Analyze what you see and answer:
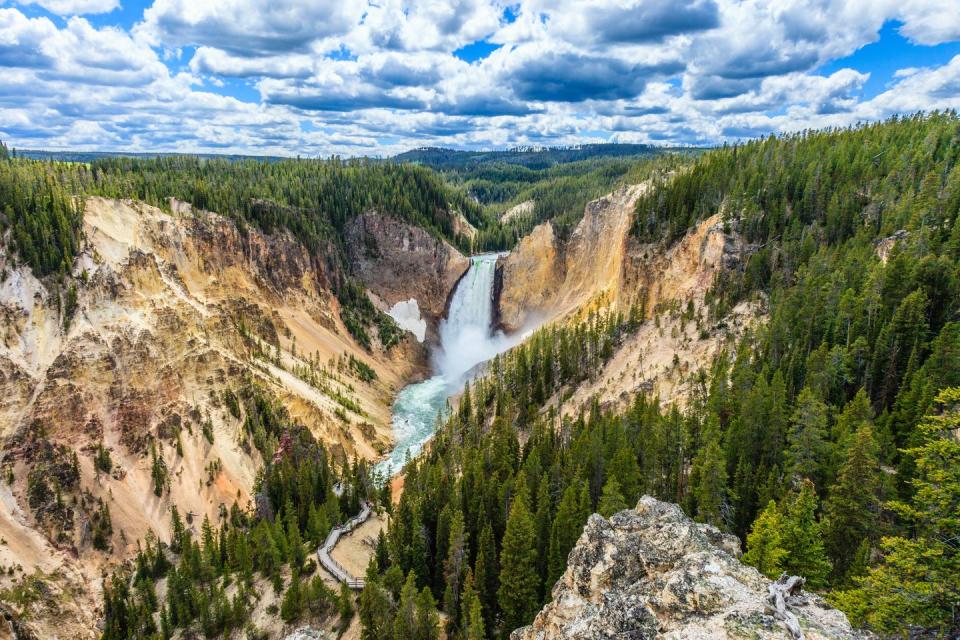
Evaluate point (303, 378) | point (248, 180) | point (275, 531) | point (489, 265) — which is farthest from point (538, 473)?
point (248, 180)

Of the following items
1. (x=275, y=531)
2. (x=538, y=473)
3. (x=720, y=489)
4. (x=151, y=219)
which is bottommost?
(x=275, y=531)

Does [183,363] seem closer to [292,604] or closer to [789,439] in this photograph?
[292,604]

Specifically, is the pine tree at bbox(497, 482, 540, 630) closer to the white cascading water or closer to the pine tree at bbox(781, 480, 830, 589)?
the pine tree at bbox(781, 480, 830, 589)

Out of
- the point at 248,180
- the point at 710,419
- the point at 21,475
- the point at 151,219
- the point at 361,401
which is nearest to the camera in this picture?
the point at 710,419

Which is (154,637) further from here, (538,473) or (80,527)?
(538,473)

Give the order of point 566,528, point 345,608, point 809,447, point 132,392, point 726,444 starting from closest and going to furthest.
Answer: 1. point 809,447
2. point 566,528
3. point 345,608
4. point 726,444
5. point 132,392

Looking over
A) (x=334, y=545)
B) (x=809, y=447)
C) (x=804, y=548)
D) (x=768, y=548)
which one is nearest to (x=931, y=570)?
(x=804, y=548)

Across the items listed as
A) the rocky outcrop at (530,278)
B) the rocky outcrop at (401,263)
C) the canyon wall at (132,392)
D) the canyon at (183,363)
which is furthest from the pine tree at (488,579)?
the rocky outcrop at (401,263)
